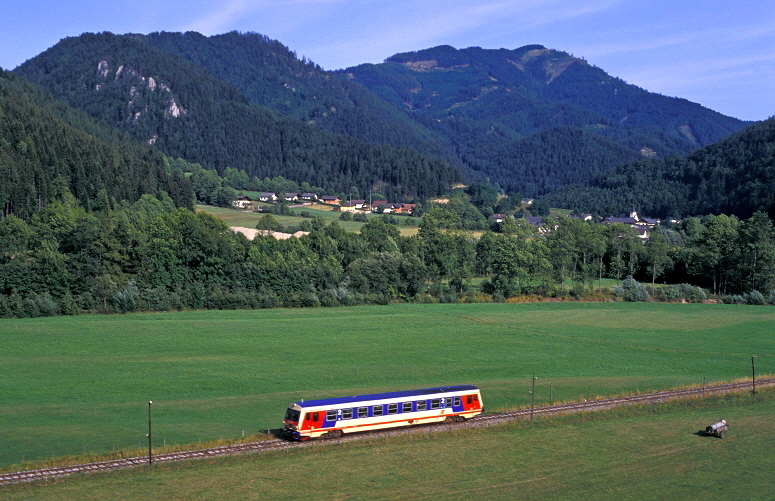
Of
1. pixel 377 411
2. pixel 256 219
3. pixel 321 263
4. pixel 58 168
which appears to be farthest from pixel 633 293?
pixel 58 168

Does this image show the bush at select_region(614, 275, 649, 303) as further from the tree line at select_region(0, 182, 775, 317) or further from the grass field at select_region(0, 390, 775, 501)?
the grass field at select_region(0, 390, 775, 501)

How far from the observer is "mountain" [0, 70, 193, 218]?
115500mm

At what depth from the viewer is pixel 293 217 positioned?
6841 inches

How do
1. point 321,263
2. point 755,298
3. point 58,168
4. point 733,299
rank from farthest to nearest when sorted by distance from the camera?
point 58,168
point 321,263
point 733,299
point 755,298

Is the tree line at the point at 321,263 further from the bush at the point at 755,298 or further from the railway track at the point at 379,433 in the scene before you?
the railway track at the point at 379,433

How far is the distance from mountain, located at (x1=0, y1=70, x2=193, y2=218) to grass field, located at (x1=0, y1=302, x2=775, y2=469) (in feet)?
163

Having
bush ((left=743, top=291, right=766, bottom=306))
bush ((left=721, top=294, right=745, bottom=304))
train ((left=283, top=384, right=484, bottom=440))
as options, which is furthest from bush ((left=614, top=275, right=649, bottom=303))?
train ((left=283, top=384, right=484, bottom=440))

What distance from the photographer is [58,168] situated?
5157 inches

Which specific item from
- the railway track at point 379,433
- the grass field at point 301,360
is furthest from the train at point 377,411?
the grass field at point 301,360

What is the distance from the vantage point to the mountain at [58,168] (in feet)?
379

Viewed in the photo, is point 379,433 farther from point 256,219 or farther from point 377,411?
point 256,219

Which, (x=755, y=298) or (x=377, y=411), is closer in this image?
(x=377, y=411)

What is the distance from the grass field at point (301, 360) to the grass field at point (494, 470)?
4.77 m

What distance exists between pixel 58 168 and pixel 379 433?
112 metres
